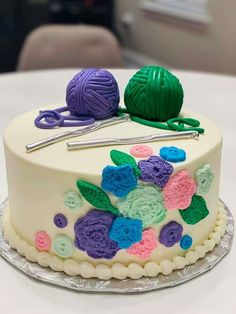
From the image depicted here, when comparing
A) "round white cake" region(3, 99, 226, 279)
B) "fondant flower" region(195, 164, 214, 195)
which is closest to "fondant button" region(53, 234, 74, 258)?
"round white cake" region(3, 99, 226, 279)

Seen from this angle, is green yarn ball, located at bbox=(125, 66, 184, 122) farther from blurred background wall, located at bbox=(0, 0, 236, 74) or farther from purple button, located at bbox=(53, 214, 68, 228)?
blurred background wall, located at bbox=(0, 0, 236, 74)

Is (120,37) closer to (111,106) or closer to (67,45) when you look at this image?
(67,45)

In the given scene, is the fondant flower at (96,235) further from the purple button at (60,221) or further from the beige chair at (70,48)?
the beige chair at (70,48)

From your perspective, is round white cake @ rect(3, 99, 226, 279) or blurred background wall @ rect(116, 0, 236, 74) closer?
round white cake @ rect(3, 99, 226, 279)

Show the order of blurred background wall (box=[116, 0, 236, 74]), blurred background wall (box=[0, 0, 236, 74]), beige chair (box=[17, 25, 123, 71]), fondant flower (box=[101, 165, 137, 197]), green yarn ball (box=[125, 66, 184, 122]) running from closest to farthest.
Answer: fondant flower (box=[101, 165, 137, 197]) < green yarn ball (box=[125, 66, 184, 122]) < beige chair (box=[17, 25, 123, 71]) < blurred background wall (box=[116, 0, 236, 74]) < blurred background wall (box=[0, 0, 236, 74])

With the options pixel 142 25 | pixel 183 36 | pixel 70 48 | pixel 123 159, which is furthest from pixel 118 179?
pixel 142 25

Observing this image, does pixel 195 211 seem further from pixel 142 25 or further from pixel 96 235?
pixel 142 25

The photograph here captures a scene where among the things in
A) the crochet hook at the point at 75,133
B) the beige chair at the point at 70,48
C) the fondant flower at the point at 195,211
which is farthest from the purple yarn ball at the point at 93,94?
the beige chair at the point at 70,48
